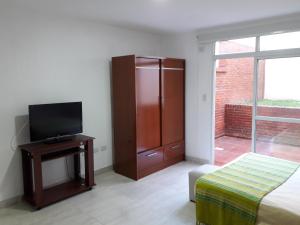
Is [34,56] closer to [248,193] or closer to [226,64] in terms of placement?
[248,193]

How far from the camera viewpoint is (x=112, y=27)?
4074mm

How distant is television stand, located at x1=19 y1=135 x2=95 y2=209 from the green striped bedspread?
1.66 meters

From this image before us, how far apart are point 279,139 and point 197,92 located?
1547mm

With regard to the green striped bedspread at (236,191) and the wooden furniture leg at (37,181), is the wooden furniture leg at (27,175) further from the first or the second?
the green striped bedspread at (236,191)

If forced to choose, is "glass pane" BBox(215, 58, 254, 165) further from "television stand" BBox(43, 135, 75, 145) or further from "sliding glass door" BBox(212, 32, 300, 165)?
"television stand" BBox(43, 135, 75, 145)

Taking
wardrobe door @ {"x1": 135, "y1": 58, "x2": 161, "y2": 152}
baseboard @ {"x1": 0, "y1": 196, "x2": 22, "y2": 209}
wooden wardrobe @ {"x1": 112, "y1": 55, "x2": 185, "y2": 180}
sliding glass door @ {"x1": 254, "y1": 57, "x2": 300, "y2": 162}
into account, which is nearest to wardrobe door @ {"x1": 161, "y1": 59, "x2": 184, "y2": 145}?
wooden wardrobe @ {"x1": 112, "y1": 55, "x2": 185, "y2": 180}

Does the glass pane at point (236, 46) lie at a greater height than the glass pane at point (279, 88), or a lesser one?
greater

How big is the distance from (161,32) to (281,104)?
2404 millimetres

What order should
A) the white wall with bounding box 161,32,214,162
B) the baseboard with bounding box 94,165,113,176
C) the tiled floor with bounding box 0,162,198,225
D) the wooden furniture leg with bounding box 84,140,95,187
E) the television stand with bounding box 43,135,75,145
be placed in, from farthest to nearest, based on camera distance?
the white wall with bounding box 161,32,214,162 → the baseboard with bounding box 94,165,113,176 → the wooden furniture leg with bounding box 84,140,95,187 → the television stand with bounding box 43,135,75,145 → the tiled floor with bounding box 0,162,198,225

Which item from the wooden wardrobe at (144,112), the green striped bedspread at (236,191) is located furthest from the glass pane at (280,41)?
the green striped bedspread at (236,191)

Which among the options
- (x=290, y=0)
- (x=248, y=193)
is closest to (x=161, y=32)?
(x=290, y=0)

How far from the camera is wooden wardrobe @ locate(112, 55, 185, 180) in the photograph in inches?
148

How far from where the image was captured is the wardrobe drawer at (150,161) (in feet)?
12.7

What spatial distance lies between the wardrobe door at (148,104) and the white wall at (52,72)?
2.09 feet
